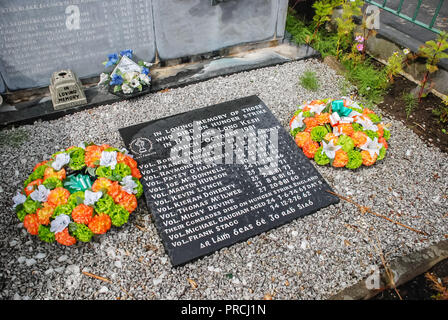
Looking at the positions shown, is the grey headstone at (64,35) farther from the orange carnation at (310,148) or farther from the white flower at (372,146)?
the white flower at (372,146)

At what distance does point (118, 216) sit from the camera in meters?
3.44

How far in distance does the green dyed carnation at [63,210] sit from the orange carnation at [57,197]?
0.15 ft

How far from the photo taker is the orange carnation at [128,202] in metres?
3.50

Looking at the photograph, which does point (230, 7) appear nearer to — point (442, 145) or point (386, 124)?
point (386, 124)

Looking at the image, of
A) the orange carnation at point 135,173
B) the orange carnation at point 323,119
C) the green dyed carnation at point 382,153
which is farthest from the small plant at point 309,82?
the orange carnation at point 135,173

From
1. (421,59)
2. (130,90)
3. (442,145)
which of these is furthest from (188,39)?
(442,145)

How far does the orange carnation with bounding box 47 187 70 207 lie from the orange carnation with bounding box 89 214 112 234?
1.12 feet

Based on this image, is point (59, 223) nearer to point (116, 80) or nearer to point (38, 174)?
point (38, 174)

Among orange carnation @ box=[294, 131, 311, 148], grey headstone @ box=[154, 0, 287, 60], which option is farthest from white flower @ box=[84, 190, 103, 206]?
grey headstone @ box=[154, 0, 287, 60]

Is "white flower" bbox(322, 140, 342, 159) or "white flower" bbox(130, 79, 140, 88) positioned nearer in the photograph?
"white flower" bbox(322, 140, 342, 159)

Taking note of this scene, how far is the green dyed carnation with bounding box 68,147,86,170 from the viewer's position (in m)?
3.66

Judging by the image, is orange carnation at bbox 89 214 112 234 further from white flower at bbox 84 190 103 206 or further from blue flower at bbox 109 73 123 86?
blue flower at bbox 109 73 123 86

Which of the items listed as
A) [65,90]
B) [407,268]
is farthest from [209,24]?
[407,268]

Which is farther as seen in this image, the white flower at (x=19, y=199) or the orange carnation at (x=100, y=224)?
the white flower at (x=19, y=199)
